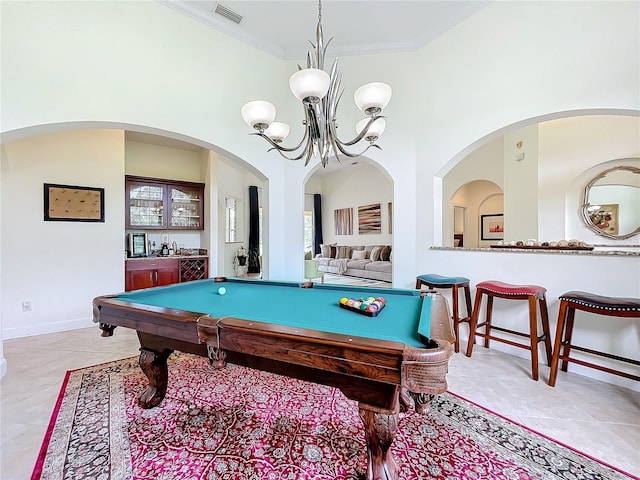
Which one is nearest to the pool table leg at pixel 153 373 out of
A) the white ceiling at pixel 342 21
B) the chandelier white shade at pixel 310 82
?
the chandelier white shade at pixel 310 82

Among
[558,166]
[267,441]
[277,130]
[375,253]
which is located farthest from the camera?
[375,253]

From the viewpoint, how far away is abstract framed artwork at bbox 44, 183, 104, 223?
3676 millimetres

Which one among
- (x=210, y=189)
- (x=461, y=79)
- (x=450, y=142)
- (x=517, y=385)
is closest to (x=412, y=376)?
(x=517, y=385)

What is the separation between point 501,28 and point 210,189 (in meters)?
4.72

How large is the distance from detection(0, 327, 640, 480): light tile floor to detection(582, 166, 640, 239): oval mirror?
11.0ft

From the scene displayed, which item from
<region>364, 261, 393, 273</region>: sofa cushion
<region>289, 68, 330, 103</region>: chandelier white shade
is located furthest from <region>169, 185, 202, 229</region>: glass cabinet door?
<region>364, 261, 393, 273</region>: sofa cushion

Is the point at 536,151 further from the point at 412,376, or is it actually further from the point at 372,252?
the point at 412,376

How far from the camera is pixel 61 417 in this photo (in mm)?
1911

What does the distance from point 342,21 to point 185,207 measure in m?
4.03

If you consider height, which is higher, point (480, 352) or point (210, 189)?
point (210, 189)

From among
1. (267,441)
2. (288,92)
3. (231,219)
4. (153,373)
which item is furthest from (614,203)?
(231,219)

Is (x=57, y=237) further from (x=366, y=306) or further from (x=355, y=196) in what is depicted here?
(x=355, y=196)

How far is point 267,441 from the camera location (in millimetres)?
1671

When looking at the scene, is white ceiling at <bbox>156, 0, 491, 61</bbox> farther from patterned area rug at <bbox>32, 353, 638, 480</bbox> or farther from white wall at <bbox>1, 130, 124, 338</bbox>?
patterned area rug at <bbox>32, 353, 638, 480</bbox>
